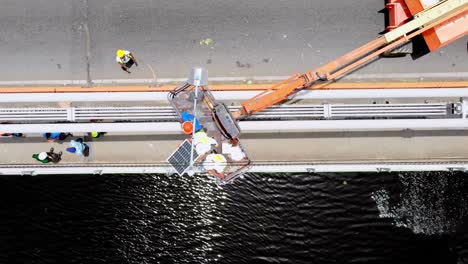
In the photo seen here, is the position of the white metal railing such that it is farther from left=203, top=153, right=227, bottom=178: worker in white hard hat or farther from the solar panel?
left=203, top=153, right=227, bottom=178: worker in white hard hat

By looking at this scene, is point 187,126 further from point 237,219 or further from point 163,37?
point 237,219

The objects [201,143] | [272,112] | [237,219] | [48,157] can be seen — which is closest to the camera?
[201,143]

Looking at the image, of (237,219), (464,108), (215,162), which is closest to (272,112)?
(215,162)

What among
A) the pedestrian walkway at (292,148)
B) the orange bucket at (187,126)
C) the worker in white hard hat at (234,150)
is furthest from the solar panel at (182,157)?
the pedestrian walkway at (292,148)

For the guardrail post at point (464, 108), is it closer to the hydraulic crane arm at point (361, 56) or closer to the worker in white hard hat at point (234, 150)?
the hydraulic crane arm at point (361, 56)

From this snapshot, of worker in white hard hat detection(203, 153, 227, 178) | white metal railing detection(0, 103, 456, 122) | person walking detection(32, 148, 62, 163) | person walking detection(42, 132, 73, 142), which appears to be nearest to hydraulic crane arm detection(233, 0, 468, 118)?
white metal railing detection(0, 103, 456, 122)

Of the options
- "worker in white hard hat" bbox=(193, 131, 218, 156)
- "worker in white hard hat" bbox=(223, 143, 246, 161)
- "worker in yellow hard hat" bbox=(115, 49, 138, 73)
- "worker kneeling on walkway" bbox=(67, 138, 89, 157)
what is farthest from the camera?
"worker kneeling on walkway" bbox=(67, 138, 89, 157)

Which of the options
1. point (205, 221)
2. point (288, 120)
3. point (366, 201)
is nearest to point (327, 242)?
point (366, 201)
